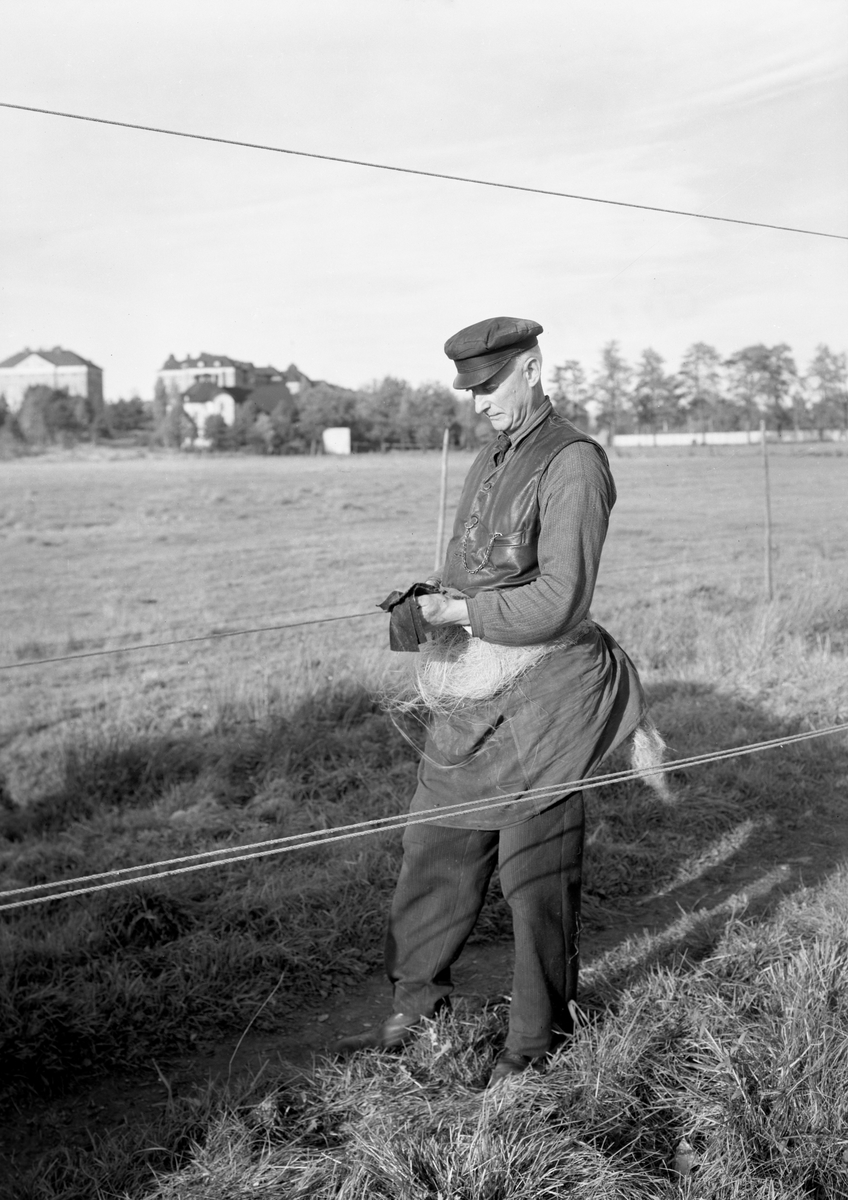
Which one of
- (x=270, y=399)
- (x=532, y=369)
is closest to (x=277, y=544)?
(x=270, y=399)

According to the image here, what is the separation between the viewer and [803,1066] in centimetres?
288

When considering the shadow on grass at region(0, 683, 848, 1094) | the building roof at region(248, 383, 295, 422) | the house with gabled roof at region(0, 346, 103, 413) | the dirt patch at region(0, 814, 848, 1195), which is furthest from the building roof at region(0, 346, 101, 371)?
the dirt patch at region(0, 814, 848, 1195)

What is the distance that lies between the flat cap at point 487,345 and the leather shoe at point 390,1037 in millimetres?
1796

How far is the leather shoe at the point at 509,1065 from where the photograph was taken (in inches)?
114

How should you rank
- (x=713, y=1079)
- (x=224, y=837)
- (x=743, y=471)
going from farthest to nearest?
1. (x=743, y=471)
2. (x=224, y=837)
3. (x=713, y=1079)

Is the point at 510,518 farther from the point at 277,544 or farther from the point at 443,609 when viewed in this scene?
the point at 277,544

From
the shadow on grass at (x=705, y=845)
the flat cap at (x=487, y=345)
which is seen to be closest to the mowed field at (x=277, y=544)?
the shadow on grass at (x=705, y=845)

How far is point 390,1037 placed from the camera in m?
3.12

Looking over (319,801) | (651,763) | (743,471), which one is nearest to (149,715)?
(319,801)

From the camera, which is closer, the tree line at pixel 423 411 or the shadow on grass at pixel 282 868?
the shadow on grass at pixel 282 868

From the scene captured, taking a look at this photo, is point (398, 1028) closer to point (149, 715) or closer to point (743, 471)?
point (149, 715)

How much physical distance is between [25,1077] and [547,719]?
1.82 metres

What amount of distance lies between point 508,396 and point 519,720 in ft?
2.84

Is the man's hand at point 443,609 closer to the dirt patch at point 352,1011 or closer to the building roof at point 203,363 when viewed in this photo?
the dirt patch at point 352,1011
